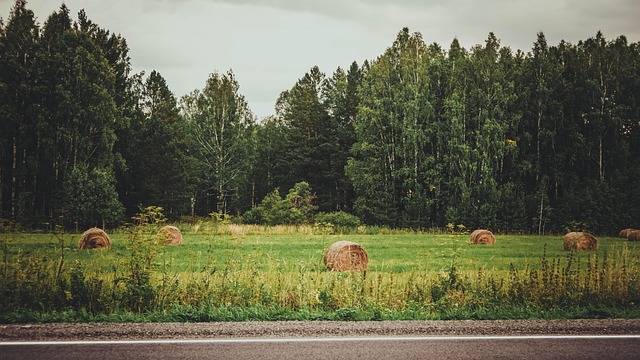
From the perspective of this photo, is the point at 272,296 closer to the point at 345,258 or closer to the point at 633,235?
the point at 345,258

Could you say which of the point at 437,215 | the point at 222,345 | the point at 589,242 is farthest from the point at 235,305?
the point at 437,215

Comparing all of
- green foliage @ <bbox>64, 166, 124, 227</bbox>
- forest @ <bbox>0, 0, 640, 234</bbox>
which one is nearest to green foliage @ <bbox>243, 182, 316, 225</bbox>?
forest @ <bbox>0, 0, 640, 234</bbox>

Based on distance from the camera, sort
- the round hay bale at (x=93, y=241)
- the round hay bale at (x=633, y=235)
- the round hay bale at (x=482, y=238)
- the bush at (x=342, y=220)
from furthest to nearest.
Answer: the bush at (x=342, y=220)
the round hay bale at (x=633, y=235)
the round hay bale at (x=482, y=238)
the round hay bale at (x=93, y=241)

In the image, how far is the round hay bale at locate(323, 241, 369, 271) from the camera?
1689 cm

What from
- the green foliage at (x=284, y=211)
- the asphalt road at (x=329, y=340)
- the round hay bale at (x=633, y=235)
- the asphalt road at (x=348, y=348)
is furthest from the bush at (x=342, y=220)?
the asphalt road at (x=348, y=348)

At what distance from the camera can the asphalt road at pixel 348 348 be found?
6.30m

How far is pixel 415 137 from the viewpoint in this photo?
46562 millimetres

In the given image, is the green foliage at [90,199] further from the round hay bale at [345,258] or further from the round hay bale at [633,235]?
the round hay bale at [633,235]

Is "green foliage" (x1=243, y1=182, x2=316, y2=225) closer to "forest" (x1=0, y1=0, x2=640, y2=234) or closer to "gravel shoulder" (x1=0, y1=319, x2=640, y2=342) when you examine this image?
"forest" (x1=0, y1=0, x2=640, y2=234)

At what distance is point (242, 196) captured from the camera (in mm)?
67750

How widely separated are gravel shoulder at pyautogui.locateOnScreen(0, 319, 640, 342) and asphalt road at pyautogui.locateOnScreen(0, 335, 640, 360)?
337mm

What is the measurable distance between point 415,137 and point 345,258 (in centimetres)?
3133

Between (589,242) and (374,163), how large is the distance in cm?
2770

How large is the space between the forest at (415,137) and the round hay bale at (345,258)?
88.7 feet
